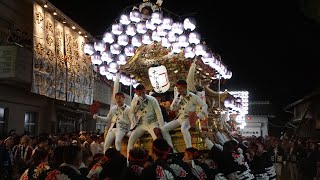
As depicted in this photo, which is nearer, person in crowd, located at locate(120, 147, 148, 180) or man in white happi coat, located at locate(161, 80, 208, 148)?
person in crowd, located at locate(120, 147, 148, 180)

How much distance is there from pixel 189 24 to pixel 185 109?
4.00 metres

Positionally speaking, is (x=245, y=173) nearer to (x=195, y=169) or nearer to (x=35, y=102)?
(x=195, y=169)

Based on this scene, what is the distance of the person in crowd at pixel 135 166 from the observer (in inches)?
204

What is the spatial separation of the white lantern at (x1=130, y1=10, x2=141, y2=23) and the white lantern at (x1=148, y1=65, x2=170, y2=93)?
1.83 meters

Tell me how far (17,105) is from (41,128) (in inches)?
115

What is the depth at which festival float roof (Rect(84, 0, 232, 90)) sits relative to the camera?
1202 cm

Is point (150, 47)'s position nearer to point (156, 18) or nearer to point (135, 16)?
point (156, 18)

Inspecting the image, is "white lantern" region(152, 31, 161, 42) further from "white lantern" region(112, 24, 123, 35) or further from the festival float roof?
"white lantern" region(112, 24, 123, 35)

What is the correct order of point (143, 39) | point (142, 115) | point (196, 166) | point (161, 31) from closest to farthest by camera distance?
1. point (196, 166)
2. point (142, 115)
3. point (161, 31)
4. point (143, 39)

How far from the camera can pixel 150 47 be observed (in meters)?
12.4

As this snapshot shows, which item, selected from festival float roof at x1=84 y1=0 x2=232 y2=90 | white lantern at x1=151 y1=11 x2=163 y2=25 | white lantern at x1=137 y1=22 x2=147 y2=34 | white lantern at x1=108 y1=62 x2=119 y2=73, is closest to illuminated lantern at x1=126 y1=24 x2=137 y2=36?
festival float roof at x1=84 y1=0 x2=232 y2=90

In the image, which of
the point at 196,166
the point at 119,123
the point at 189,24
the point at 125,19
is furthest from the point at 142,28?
the point at 196,166

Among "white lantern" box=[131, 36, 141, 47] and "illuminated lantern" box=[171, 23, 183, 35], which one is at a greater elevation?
"illuminated lantern" box=[171, 23, 183, 35]

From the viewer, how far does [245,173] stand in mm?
7316
